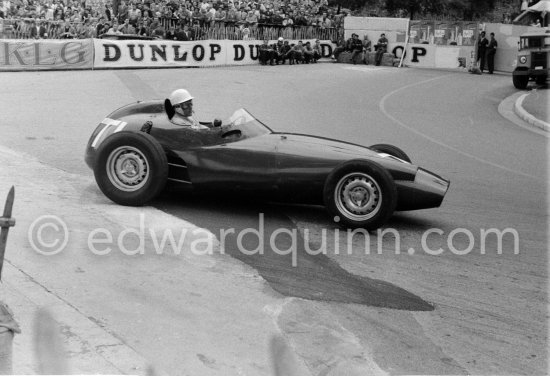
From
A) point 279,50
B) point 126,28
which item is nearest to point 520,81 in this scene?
point 279,50

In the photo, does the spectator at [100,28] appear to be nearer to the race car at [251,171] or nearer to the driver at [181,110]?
the driver at [181,110]

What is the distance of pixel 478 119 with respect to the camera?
829 inches

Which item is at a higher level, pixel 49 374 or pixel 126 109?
pixel 126 109

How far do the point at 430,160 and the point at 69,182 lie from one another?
20.4ft

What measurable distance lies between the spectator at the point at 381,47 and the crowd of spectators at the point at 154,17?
2.67m

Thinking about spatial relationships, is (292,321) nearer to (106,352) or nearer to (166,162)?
(106,352)

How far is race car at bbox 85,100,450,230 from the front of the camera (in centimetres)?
885

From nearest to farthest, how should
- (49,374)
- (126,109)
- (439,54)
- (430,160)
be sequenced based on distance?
(49,374) < (126,109) < (430,160) < (439,54)

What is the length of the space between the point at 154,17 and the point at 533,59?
541 inches

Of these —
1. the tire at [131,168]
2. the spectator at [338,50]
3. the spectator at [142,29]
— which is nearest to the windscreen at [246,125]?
the tire at [131,168]

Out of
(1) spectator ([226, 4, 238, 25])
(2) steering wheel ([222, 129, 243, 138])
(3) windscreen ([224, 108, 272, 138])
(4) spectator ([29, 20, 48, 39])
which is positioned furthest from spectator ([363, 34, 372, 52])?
(2) steering wheel ([222, 129, 243, 138])

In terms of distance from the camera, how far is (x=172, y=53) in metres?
31.2

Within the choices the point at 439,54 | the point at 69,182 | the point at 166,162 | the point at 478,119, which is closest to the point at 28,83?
the point at 478,119

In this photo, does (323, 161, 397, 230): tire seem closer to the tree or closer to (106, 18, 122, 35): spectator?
(106, 18, 122, 35): spectator
